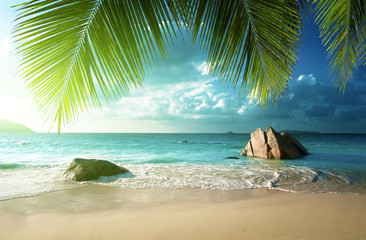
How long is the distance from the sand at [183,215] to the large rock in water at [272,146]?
7.83 metres

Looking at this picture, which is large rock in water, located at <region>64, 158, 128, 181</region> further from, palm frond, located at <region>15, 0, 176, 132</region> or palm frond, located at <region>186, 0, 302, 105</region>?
palm frond, located at <region>186, 0, 302, 105</region>

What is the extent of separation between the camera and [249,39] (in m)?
1.41

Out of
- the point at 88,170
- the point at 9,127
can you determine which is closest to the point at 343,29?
the point at 88,170

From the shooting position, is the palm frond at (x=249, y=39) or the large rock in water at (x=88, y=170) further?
the large rock in water at (x=88, y=170)

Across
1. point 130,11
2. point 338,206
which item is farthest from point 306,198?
point 130,11

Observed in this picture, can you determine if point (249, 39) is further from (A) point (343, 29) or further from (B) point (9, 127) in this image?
(B) point (9, 127)

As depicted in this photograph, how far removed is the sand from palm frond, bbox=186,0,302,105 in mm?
2392

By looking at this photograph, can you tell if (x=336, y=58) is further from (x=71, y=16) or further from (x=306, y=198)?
(x=306, y=198)

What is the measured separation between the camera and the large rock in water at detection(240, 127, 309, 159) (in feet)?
42.3

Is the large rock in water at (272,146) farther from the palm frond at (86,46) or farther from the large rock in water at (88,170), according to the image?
→ the palm frond at (86,46)

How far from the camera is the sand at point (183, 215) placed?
307cm

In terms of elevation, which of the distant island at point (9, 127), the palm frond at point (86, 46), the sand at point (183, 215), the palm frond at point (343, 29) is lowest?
the distant island at point (9, 127)

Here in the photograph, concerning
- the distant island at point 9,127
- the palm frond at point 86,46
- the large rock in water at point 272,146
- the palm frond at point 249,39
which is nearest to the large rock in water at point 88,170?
the palm frond at point 86,46

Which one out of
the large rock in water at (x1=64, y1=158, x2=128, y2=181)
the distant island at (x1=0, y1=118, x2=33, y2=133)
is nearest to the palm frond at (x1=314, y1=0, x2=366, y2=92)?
the large rock in water at (x1=64, y1=158, x2=128, y2=181)
